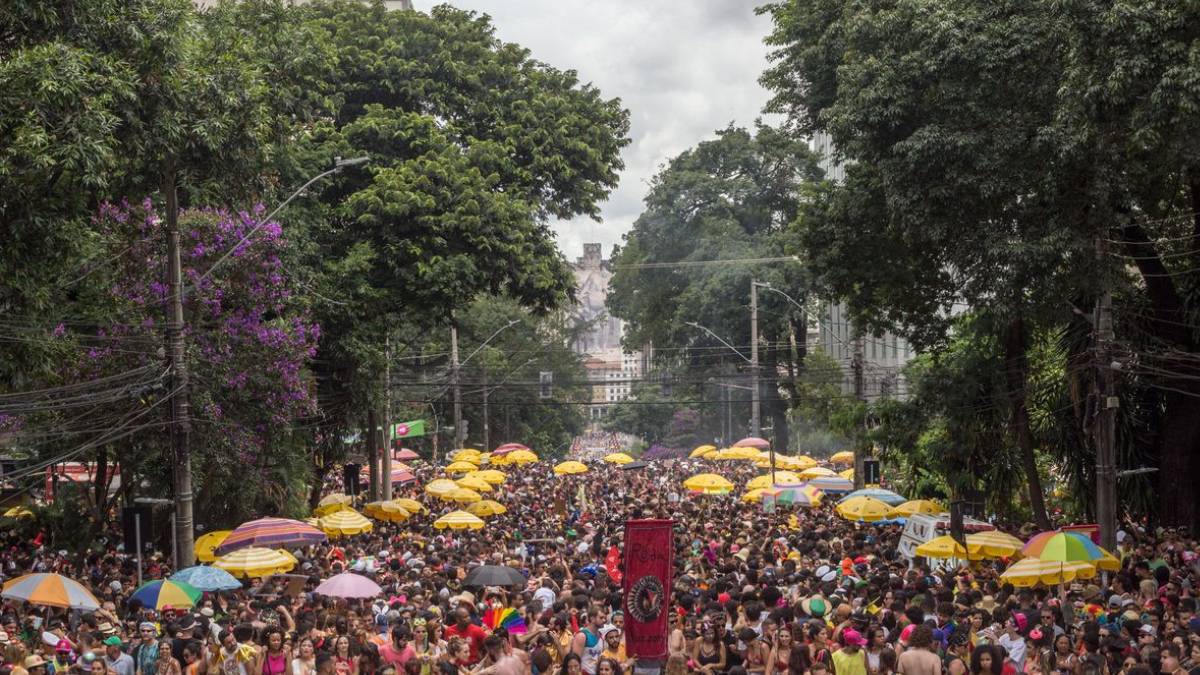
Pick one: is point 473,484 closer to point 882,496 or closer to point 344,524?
point 344,524

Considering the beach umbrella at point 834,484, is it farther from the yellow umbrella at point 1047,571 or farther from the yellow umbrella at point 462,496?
the yellow umbrella at point 1047,571

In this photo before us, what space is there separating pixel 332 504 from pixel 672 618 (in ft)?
55.4

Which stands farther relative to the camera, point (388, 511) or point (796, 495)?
point (388, 511)

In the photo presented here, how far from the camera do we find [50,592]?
15305mm

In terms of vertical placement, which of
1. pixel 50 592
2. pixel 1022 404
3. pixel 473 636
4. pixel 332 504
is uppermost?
pixel 1022 404

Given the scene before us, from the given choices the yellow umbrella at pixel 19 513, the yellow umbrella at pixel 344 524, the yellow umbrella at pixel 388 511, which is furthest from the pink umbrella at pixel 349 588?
the yellow umbrella at pixel 19 513

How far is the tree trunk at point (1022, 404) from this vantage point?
23719 mm

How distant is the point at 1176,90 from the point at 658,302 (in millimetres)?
51293

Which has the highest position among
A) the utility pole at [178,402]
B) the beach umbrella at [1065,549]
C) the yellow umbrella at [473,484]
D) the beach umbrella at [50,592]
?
the utility pole at [178,402]

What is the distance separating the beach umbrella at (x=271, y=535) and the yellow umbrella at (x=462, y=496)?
9.65 metres

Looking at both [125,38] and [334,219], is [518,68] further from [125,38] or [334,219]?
[125,38]

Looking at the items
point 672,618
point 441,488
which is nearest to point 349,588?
point 672,618

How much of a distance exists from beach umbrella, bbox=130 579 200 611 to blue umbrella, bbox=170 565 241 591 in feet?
1.55

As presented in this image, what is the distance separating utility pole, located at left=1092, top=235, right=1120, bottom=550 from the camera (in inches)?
740
